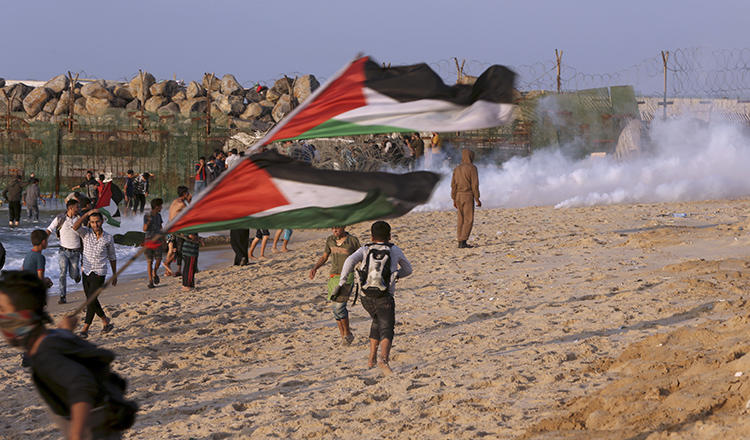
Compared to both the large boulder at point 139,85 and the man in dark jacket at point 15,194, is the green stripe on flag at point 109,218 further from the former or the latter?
the large boulder at point 139,85

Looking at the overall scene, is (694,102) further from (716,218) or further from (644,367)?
(644,367)

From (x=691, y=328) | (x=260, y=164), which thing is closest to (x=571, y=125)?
(x=691, y=328)

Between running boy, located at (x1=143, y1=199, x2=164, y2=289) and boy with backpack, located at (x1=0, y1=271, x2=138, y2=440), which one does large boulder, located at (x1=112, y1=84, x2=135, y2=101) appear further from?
boy with backpack, located at (x1=0, y1=271, x2=138, y2=440)

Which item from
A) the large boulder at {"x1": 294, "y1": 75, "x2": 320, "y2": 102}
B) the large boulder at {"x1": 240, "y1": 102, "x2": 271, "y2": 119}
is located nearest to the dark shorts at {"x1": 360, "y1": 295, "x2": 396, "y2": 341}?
the large boulder at {"x1": 240, "y1": 102, "x2": 271, "y2": 119}

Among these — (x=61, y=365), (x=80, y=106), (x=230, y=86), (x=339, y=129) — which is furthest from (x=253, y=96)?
(x=61, y=365)

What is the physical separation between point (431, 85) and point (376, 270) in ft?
9.70

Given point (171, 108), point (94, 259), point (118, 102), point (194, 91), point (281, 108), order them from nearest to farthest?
point (94, 259) < point (281, 108) < point (171, 108) < point (194, 91) < point (118, 102)

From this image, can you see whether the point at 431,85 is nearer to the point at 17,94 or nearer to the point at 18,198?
the point at 18,198

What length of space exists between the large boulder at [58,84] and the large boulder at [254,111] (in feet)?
32.5

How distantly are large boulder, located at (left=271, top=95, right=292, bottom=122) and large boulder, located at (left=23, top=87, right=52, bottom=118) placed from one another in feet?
37.5

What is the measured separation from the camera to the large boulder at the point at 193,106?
35.2 meters

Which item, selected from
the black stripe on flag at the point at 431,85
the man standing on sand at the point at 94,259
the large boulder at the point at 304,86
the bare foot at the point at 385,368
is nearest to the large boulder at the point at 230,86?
the large boulder at the point at 304,86

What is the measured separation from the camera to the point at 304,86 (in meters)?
34.9

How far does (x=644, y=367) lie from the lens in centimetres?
643
